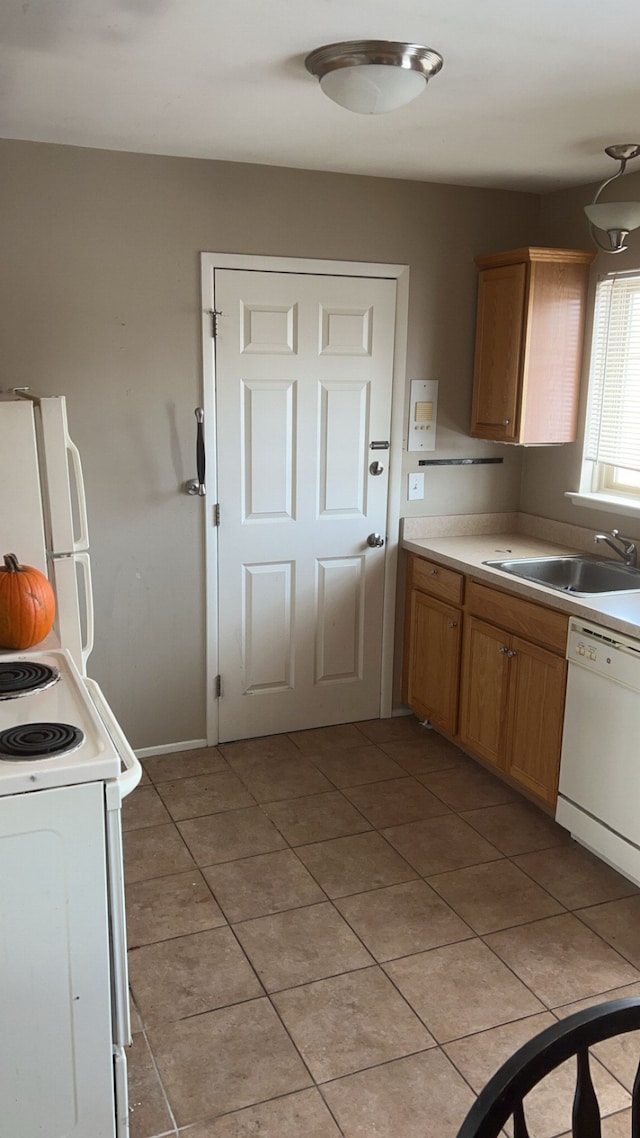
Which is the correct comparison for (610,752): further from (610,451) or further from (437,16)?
(437,16)

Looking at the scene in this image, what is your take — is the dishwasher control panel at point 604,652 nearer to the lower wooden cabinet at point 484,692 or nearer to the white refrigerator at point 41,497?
the lower wooden cabinet at point 484,692

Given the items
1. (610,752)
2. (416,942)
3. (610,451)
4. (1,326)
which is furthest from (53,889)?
(610,451)

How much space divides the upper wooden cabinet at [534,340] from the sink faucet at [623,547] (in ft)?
1.68

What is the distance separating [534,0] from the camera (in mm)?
1860

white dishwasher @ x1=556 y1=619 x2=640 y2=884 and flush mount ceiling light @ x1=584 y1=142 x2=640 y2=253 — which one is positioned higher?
flush mount ceiling light @ x1=584 y1=142 x2=640 y2=253

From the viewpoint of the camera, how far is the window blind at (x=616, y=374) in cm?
354

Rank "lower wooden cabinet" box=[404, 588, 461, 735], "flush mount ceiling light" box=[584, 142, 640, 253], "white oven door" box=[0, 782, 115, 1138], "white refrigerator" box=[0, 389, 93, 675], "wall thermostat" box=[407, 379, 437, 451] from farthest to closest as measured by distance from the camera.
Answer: "wall thermostat" box=[407, 379, 437, 451] → "lower wooden cabinet" box=[404, 588, 461, 735] → "flush mount ceiling light" box=[584, 142, 640, 253] → "white refrigerator" box=[0, 389, 93, 675] → "white oven door" box=[0, 782, 115, 1138]

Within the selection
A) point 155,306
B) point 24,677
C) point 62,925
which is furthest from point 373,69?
point 62,925

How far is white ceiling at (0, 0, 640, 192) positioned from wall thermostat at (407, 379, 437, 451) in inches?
35.5

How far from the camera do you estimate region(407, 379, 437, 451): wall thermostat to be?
157 inches

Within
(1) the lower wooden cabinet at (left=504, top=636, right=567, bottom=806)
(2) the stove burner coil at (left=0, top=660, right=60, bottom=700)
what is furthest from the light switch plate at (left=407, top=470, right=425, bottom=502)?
(2) the stove burner coil at (left=0, top=660, right=60, bottom=700)

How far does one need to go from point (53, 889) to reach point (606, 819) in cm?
197

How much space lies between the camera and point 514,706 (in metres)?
3.37

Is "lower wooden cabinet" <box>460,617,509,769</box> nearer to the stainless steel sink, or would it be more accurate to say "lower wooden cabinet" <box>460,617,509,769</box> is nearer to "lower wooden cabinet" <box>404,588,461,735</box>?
"lower wooden cabinet" <box>404,588,461,735</box>
